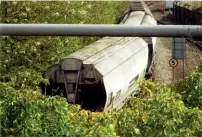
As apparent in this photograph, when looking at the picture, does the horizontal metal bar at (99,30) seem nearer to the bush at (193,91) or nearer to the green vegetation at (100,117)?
the green vegetation at (100,117)

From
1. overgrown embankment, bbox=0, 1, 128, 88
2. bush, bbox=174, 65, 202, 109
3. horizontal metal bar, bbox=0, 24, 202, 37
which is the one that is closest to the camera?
horizontal metal bar, bbox=0, 24, 202, 37

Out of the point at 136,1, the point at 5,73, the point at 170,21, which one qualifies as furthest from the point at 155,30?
the point at 170,21

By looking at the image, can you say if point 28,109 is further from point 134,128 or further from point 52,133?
point 134,128

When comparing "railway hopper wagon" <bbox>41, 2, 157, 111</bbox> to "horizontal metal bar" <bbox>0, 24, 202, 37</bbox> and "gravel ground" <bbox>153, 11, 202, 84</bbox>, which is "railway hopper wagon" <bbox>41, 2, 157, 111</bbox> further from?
"horizontal metal bar" <bbox>0, 24, 202, 37</bbox>

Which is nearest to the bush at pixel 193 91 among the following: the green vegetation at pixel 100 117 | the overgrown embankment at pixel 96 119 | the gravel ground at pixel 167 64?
the green vegetation at pixel 100 117

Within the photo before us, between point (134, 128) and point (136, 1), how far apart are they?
20.8 m

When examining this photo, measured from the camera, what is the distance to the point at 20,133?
147 inches

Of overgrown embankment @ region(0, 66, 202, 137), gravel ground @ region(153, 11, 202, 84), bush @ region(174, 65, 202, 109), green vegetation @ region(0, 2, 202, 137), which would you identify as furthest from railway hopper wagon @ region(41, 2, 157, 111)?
overgrown embankment @ region(0, 66, 202, 137)

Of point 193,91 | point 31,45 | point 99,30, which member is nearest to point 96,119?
point 99,30

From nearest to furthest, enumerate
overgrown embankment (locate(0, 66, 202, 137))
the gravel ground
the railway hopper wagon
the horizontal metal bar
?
the horizontal metal bar < overgrown embankment (locate(0, 66, 202, 137)) < the railway hopper wagon < the gravel ground

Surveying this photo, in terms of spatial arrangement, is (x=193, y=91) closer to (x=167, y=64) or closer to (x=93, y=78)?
(x=93, y=78)

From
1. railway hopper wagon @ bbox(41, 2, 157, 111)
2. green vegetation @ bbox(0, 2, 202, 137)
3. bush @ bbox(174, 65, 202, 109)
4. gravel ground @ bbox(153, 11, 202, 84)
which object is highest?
green vegetation @ bbox(0, 2, 202, 137)

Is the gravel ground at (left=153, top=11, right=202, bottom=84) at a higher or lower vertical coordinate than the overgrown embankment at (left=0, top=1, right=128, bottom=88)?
lower

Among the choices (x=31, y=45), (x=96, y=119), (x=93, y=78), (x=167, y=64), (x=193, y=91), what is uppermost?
(x=96, y=119)
